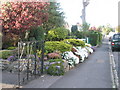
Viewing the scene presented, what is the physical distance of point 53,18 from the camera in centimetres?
1897

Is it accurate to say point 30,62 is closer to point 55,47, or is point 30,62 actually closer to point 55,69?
point 55,69

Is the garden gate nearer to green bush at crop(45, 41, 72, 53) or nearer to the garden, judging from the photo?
the garden

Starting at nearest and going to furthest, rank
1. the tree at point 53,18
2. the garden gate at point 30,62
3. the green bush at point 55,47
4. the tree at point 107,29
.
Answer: the garden gate at point 30,62
the green bush at point 55,47
the tree at point 53,18
the tree at point 107,29

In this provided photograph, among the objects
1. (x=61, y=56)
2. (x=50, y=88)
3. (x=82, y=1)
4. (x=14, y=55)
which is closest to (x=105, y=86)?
(x=50, y=88)

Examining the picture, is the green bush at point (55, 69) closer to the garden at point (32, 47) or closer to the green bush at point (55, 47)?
the garden at point (32, 47)

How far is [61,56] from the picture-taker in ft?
29.8

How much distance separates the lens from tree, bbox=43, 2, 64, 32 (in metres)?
18.5

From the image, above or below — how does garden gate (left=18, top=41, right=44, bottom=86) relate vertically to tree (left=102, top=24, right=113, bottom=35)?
below

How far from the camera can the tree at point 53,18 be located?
18469mm

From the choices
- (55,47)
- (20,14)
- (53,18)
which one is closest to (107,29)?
(53,18)

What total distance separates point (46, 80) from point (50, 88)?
86cm

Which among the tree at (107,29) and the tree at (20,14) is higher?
the tree at (107,29)

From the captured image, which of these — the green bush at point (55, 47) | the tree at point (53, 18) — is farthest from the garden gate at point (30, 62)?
the tree at point (53, 18)

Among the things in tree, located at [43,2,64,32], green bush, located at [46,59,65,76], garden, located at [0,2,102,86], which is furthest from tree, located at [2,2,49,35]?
tree, located at [43,2,64,32]
